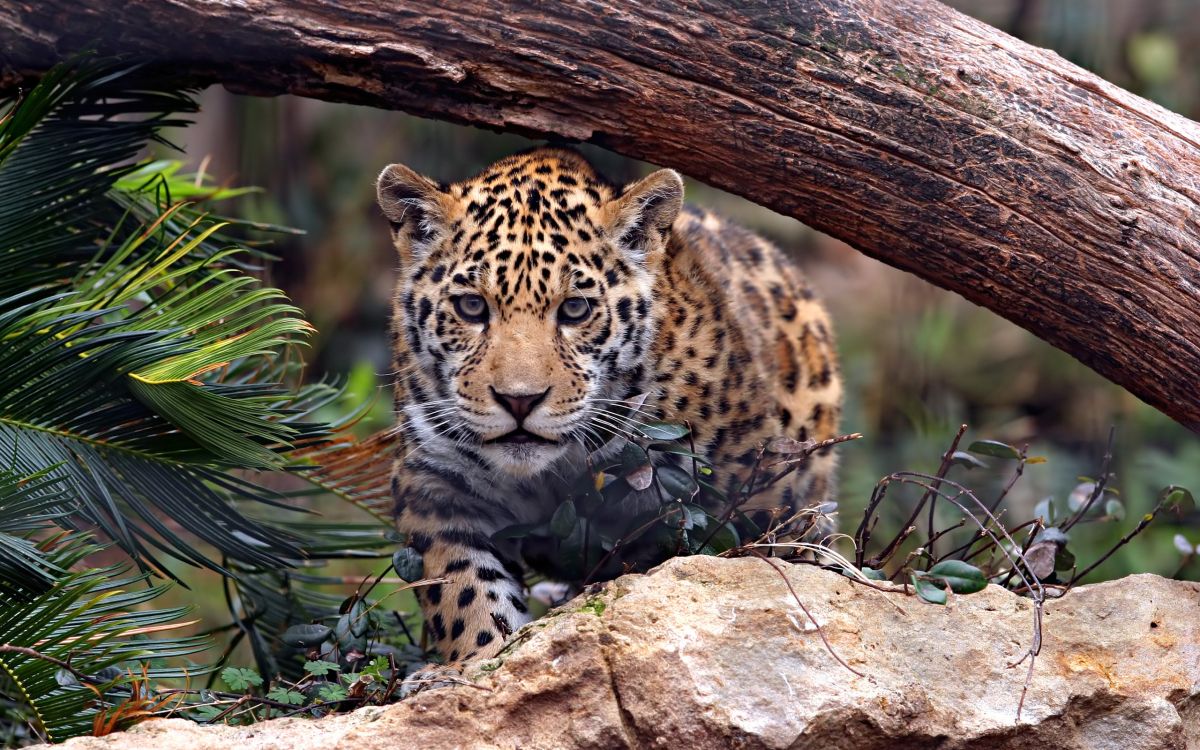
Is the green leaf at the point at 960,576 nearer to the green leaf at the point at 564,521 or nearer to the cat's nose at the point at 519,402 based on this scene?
the green leaf at the point at 564,521

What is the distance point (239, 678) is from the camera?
4617 millimetres

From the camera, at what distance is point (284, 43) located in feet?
16.4

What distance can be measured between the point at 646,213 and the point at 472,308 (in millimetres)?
934

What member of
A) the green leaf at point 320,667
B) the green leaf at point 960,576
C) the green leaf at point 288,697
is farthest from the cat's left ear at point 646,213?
the green leaf at point 288,697

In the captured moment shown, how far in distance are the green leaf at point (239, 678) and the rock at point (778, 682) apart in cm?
56

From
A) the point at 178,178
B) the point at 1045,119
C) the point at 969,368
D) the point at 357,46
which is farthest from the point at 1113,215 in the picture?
the point at 969,368

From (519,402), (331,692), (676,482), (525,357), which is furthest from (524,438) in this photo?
(331,692)

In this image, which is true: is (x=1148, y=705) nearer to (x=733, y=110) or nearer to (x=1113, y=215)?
(x=1113, y=215)

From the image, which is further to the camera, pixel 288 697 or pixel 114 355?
pixel 114 355

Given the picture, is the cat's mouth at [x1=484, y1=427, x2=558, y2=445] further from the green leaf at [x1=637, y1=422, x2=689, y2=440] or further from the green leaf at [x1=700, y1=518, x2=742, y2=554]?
the green leaf at [x1=700, y1=518, x2=742, y2=554]

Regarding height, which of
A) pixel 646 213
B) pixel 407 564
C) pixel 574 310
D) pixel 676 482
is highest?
pixel 646 213

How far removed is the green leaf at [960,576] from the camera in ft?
14.8

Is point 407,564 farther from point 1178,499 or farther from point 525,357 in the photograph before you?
point 1178,499

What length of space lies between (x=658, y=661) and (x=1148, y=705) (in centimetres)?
174
